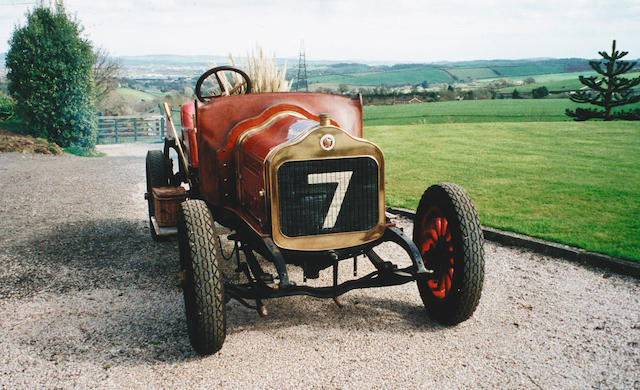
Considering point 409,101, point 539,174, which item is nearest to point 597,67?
point 409,101

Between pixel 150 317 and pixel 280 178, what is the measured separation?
1.59 meters

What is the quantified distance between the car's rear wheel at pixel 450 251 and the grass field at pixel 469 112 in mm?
15690

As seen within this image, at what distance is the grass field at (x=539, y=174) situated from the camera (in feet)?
19.6

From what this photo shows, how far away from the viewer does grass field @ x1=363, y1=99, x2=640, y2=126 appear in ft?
63.7

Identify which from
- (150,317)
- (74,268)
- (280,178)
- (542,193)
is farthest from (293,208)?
(542,193)

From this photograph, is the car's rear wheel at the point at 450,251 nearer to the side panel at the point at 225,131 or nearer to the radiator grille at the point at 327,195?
the radiator grille at the point at 327,195

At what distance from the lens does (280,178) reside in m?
3.36

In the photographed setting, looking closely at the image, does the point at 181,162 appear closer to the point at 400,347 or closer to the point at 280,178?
the point at 280,178

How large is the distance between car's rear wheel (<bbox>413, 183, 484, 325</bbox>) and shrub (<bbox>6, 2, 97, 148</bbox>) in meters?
15.2

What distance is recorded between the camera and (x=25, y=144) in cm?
1474

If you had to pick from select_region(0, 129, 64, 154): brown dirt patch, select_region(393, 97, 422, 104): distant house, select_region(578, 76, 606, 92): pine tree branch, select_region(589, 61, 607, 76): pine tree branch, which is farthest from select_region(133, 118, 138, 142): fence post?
select_region(589, 61, 607, 76): pine tree branch

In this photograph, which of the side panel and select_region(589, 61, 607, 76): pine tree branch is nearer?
the side panel

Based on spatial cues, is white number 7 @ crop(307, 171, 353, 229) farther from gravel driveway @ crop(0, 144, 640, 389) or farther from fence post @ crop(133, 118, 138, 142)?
fence post @ crop(133, 118, 138, 142)

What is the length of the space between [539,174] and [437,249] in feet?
19.4
